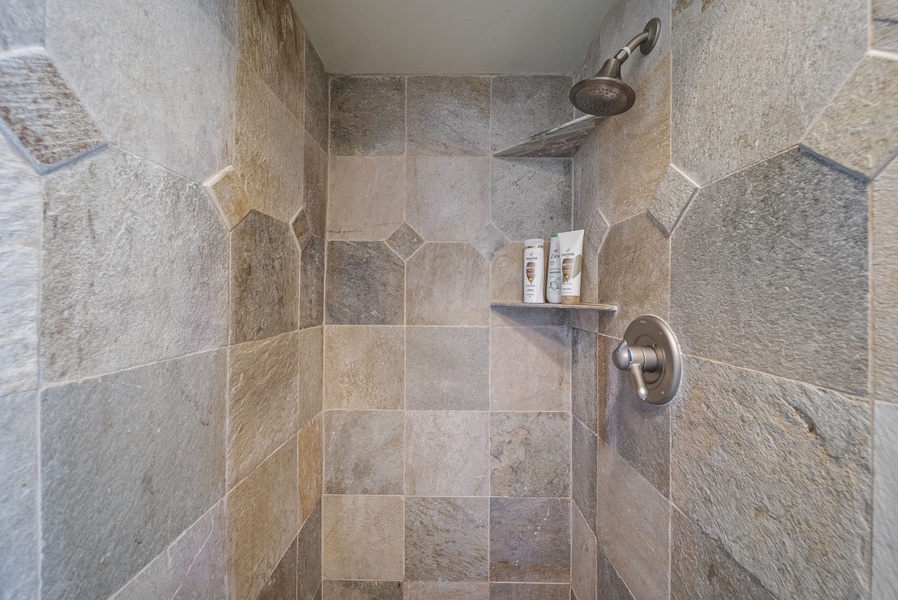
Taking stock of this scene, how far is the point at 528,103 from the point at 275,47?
0.73m

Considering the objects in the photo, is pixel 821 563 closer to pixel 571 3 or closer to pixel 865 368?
pixel 865 368

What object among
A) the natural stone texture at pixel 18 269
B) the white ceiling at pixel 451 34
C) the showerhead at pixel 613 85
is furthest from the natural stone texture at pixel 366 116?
the natural stone texture at pixel 18 269

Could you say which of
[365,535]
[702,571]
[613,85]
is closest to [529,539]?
[365,535]

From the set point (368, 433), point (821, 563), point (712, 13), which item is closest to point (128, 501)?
point (368, 433)

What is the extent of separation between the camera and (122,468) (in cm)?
39

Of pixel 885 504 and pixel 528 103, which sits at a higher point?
pixel 528 103

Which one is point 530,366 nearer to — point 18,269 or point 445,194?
point 445,194

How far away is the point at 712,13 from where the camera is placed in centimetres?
49

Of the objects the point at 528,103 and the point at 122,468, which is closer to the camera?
the point at 122,468

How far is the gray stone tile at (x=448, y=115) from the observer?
105cm

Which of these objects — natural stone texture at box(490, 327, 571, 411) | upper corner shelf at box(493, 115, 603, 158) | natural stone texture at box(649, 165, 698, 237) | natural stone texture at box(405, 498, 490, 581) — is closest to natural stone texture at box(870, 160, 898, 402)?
natural stone texture at box(649, 165, 698, 237)

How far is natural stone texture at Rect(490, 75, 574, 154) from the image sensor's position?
1.04 meters

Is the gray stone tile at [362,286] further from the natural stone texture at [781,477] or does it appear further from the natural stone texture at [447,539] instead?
the natural stone texture at [781,477]

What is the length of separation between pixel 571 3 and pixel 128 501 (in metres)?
1.27
